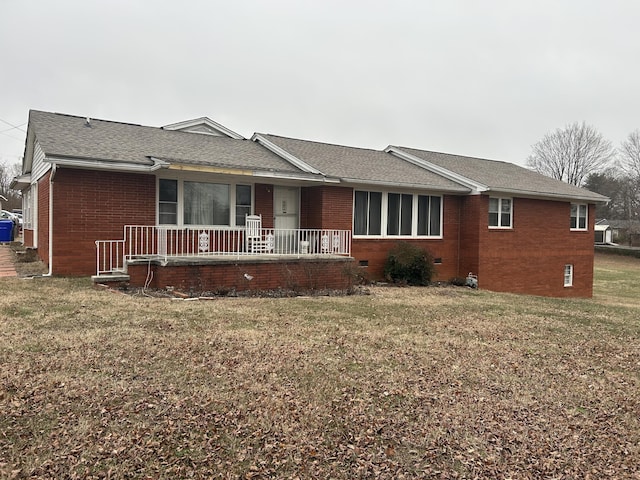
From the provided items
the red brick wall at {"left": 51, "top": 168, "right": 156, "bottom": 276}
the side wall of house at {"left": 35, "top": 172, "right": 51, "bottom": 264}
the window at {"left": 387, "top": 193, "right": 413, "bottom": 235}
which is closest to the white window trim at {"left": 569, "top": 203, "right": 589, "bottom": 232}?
the window at {"left": 387, "top": 193, "right": 413, "bottom": 235}

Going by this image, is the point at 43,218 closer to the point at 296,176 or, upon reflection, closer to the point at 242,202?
the point at 242,202

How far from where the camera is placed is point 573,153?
6166cm

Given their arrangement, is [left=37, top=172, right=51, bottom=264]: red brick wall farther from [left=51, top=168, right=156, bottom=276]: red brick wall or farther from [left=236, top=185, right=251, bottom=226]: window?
[left=236, top=185, right=251, bottom=226]: window

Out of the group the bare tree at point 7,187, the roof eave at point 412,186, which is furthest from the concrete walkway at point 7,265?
the bare tree at point 7,187

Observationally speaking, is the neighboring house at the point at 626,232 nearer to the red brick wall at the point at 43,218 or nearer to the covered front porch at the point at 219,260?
the covered front porch at the point at 219,260

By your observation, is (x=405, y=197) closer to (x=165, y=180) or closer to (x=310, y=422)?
(x=165, y=180)

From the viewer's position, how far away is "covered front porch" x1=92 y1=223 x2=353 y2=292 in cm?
1049

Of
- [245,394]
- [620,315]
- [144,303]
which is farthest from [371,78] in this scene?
[245,394]

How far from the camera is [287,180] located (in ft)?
43.9

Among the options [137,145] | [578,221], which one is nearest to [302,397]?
[137,145]

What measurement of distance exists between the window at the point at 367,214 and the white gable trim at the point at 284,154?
1.98m

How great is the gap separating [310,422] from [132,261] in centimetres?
753

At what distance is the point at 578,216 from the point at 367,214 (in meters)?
A: 10.8

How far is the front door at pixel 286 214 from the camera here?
46.2 feet
